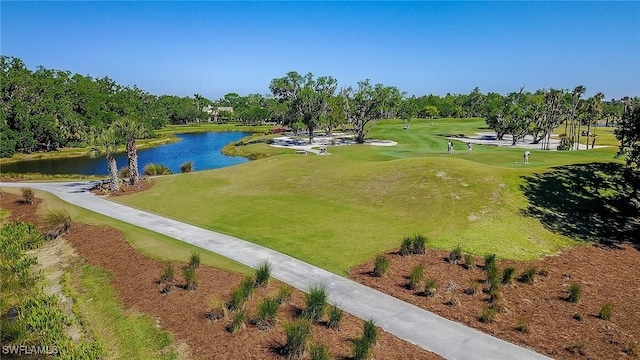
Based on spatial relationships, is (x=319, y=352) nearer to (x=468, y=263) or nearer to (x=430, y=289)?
(x=430, y=289)

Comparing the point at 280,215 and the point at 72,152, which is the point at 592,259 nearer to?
the point at 280,215

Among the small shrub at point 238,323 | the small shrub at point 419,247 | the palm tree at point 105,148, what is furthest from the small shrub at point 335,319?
the palm tree at point 105,148

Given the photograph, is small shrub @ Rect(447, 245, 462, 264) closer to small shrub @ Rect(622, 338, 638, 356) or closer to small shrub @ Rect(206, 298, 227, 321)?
small shrub @ Rect(622, 338, 638, 356)

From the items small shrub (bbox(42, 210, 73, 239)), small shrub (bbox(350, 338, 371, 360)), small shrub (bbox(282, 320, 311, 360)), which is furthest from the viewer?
small shrub (bbox(42, 210, 73, 239))

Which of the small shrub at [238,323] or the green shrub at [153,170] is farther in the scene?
the green shrub at [153,170]

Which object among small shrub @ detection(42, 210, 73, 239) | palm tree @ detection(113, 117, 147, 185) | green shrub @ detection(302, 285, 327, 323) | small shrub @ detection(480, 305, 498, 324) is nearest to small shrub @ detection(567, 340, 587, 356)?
small shrub @ detection(480, 305, 498, 324)

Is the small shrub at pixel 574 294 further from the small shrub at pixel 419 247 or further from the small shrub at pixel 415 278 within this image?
the small shrub at pixel 419 247

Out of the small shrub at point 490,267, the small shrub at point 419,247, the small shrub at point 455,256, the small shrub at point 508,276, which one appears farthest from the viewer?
the small shrub at point 419,247
